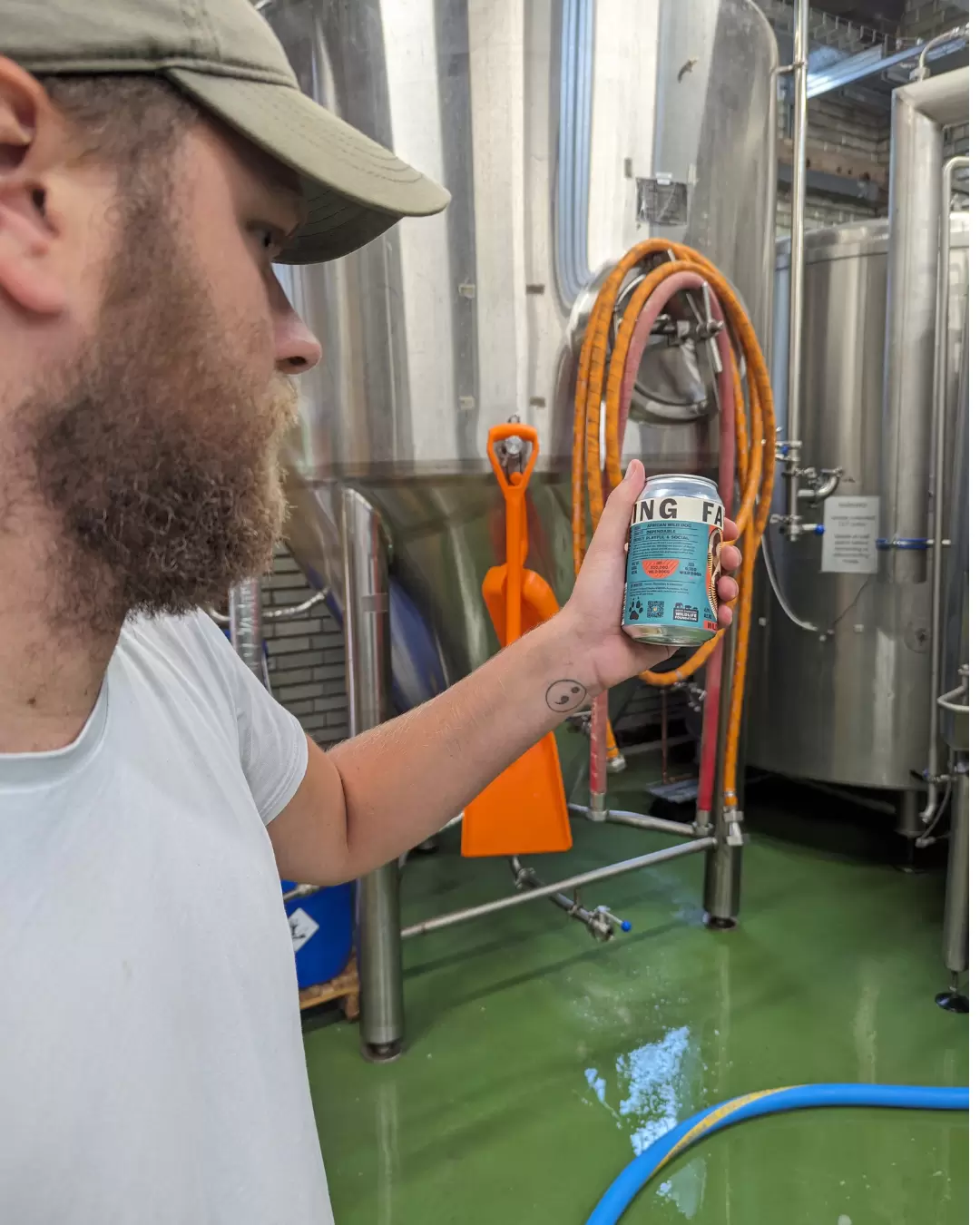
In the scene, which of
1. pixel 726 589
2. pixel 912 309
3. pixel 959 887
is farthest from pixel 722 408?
pixel 959 887

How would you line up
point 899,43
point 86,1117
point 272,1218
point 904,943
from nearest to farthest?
point 86,1117 < point 272,1218 < point 904,943 < point 899,43

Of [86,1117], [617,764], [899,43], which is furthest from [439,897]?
[899,43]

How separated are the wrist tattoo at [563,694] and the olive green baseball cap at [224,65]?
489mm

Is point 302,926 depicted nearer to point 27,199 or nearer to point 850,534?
point 27,199

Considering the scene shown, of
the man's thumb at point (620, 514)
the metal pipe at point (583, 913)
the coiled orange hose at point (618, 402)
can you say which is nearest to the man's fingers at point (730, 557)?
the man's thumb at point (620, 514)

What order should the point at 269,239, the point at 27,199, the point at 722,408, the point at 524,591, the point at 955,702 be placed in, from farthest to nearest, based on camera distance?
the point at 955,702 → the point at 722,408 → the point at 524,591 → the point at 269,239 → the point at 27,199

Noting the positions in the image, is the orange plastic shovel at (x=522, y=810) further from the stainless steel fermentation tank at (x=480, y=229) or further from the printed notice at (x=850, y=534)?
the printed notice at (x=850, y=534)

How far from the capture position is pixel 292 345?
0.70 meters

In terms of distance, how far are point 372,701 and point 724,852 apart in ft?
3.56

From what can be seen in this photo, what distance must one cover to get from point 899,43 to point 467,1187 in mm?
4141

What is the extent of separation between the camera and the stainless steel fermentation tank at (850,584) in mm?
2451

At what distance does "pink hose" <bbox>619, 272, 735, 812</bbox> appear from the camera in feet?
5.48

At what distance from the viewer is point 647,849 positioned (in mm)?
2770

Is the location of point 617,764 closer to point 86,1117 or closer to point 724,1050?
point 724,1050
